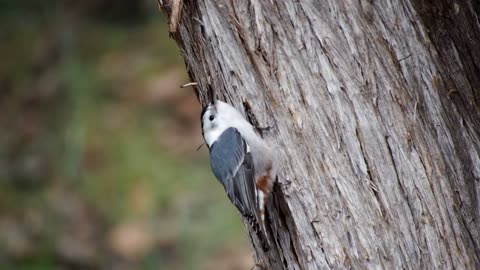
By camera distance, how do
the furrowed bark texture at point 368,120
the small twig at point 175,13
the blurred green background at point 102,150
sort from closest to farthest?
the furrowed bark texture at point 368,120 < the small twig at point 175,13 < the blurred green background at point 102,150

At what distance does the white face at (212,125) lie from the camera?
143 inches

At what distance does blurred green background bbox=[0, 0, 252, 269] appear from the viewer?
245 inches

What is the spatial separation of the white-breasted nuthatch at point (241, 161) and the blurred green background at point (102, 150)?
94.3 inches

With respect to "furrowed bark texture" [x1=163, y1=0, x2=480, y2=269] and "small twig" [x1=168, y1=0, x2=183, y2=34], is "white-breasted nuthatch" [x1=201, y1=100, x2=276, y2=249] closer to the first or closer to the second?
"furrowed bark texture" [x1=163, y1=0, x2=480, y2=269]

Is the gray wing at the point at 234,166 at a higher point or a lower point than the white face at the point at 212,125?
lower

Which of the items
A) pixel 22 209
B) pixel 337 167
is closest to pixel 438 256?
pixel 337 167

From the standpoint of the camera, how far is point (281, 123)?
3363mm

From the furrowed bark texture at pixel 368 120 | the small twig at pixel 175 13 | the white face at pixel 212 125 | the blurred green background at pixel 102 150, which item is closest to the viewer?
the furrowed bark texture at pixel 368 120

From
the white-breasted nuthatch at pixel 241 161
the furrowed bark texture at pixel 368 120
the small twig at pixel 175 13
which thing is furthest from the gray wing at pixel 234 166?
the small twig at pixel 175 13

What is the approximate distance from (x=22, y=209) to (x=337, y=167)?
385cm

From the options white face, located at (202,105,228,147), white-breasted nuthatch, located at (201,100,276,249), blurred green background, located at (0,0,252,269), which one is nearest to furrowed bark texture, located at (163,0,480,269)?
white-breasted nuthatch, located at (201,100,276,249)

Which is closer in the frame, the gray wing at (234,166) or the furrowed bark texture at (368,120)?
the furrowed bark texture at (368,120)

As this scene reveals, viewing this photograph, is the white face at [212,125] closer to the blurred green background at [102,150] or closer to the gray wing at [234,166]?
the gray wing at [234,166]

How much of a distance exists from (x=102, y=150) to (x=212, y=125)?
306 centimetres
